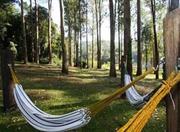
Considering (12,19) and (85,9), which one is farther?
(85,9)

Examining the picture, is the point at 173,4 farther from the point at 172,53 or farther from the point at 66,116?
the point at 66,116

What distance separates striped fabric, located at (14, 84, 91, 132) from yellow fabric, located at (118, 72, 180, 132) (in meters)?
1.49

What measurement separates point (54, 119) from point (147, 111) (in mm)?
2825

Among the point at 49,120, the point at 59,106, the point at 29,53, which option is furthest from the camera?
the point at 29,53

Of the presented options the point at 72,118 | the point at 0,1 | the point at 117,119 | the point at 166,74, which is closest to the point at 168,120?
the point at 166,74

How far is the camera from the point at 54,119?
18.3 feet

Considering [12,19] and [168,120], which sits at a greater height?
[12,19]

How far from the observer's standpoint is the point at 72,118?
4977 millimetres

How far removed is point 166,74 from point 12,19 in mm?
36612

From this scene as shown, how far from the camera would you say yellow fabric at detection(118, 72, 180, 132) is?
9.11 feet

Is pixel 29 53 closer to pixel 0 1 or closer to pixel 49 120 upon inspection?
pixel 0 1

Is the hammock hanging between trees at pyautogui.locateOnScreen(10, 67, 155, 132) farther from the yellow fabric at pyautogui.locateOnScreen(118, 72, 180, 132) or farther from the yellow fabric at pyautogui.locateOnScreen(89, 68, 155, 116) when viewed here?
the yellow fabric at pyautogui.locateOnScreen(118, 72, 180, 132)

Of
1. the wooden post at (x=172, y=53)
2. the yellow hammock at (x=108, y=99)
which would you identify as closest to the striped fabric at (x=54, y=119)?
the yellow hammock at (x=108, y=99)

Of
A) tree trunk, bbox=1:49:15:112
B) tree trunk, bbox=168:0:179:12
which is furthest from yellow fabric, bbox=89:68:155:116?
tree trunk, bbox=1:49:15:112
